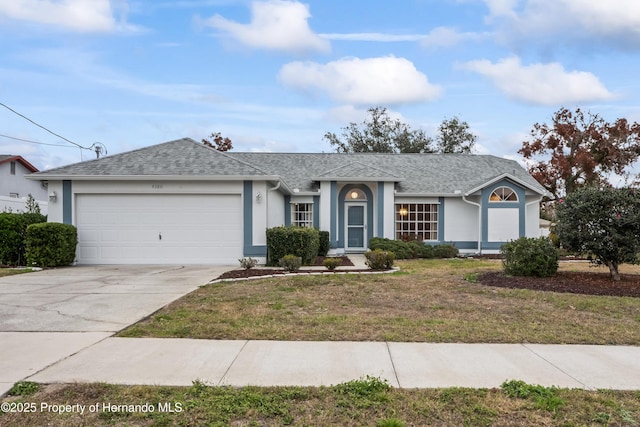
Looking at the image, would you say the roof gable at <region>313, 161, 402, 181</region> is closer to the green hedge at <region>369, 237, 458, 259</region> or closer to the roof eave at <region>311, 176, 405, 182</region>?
the roof eave at <region>311, 176, 405, 182</region>

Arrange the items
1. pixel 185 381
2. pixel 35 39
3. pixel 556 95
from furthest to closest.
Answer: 1. pixel 556 95
2. pixel 35 39
3. pixel 185 381

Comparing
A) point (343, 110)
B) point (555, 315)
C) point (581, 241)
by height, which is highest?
point (343, 110)

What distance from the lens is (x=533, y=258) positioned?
1080 centimetres

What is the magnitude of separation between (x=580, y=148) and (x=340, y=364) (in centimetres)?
2948

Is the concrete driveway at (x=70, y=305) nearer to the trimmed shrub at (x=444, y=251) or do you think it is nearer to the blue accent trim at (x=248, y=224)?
the blue accent trim at (x=248, y=224)

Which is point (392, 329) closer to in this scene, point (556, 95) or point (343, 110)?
point (556, 95)

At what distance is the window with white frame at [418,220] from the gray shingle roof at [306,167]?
2.46 feet

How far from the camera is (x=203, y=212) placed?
47.0 feet

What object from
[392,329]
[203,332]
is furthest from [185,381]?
[392,329]

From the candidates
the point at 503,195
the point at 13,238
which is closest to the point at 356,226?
the point at 503,195

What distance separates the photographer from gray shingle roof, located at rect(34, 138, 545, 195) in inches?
563

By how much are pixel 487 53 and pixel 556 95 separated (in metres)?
11.8

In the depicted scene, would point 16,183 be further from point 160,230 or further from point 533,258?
point 533,258

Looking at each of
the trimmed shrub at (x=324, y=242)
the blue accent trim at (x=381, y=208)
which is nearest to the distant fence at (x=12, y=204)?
the trimmed shrub at (x=324, y=242)
